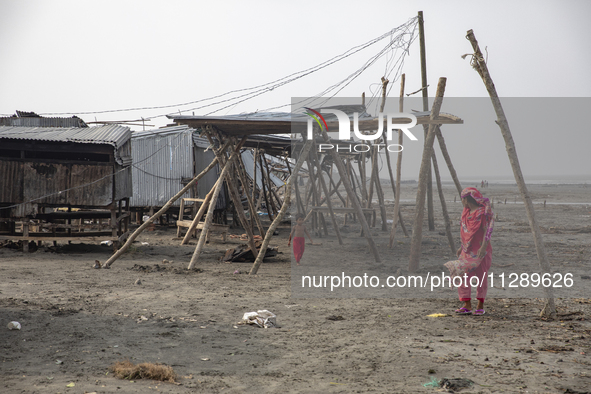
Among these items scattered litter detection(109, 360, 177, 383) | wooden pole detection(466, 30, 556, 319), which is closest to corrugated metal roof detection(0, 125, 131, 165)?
scattered litter detection(109, 360, 177, 383)

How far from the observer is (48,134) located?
11.9 m

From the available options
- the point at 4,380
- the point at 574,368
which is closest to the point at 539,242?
the point at 574,368

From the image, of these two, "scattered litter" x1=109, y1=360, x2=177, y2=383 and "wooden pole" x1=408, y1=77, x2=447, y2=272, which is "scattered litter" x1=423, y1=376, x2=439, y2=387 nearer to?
"scattered litter" x1=109, y1=360, x2=177, y2=383

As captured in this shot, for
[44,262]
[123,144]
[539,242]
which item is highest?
[123,144]

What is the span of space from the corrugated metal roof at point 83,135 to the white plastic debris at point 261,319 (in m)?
7.38

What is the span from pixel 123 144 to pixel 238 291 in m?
6.72

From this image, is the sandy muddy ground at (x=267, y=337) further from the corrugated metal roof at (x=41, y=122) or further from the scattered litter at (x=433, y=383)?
the corrugated metal roof at (x=41, y=122)

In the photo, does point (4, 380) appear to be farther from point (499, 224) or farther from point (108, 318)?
point (499, 224)

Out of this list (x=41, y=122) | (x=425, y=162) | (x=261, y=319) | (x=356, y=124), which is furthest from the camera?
(x=41, y=122)

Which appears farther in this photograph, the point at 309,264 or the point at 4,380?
the point at 309,264

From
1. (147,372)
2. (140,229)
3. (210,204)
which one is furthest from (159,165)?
(147,372)

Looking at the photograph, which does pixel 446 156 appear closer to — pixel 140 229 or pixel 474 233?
pixel 474 233

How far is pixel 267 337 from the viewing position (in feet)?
16.4

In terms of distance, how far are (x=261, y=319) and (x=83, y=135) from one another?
8.43 metres
